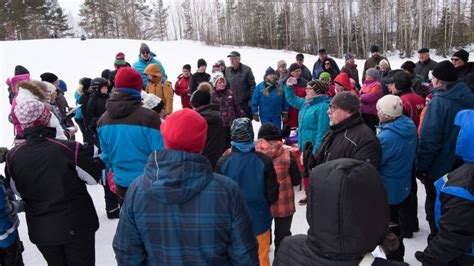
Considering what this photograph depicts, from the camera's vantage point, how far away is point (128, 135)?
9.77ft

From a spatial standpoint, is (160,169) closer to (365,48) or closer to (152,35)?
(365,48)

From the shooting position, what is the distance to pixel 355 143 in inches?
112

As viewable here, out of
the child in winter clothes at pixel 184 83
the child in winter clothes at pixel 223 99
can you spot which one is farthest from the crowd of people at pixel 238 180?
the child in winter clothes at pixel 184 83

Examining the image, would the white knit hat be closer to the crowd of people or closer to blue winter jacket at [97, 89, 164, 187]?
the crowd of people

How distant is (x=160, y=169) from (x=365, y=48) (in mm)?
36847

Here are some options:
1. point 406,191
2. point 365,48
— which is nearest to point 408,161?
point 406,191

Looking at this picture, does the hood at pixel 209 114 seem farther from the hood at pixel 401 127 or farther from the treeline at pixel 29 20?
the treeline at pixel 29 20

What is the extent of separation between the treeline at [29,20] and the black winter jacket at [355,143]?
40.3 meters

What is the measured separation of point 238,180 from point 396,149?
142cm

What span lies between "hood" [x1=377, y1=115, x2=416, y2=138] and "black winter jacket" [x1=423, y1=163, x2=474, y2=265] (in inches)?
33.1

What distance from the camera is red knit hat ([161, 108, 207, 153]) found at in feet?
5.47

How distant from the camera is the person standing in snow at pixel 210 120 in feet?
12.6

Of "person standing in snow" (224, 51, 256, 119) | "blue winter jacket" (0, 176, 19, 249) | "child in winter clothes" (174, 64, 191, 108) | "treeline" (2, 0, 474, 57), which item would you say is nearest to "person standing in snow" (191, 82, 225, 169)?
"blue winter jacket" (0, 176, 19, 249)

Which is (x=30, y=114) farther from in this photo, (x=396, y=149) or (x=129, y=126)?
(x=396, y=149)
